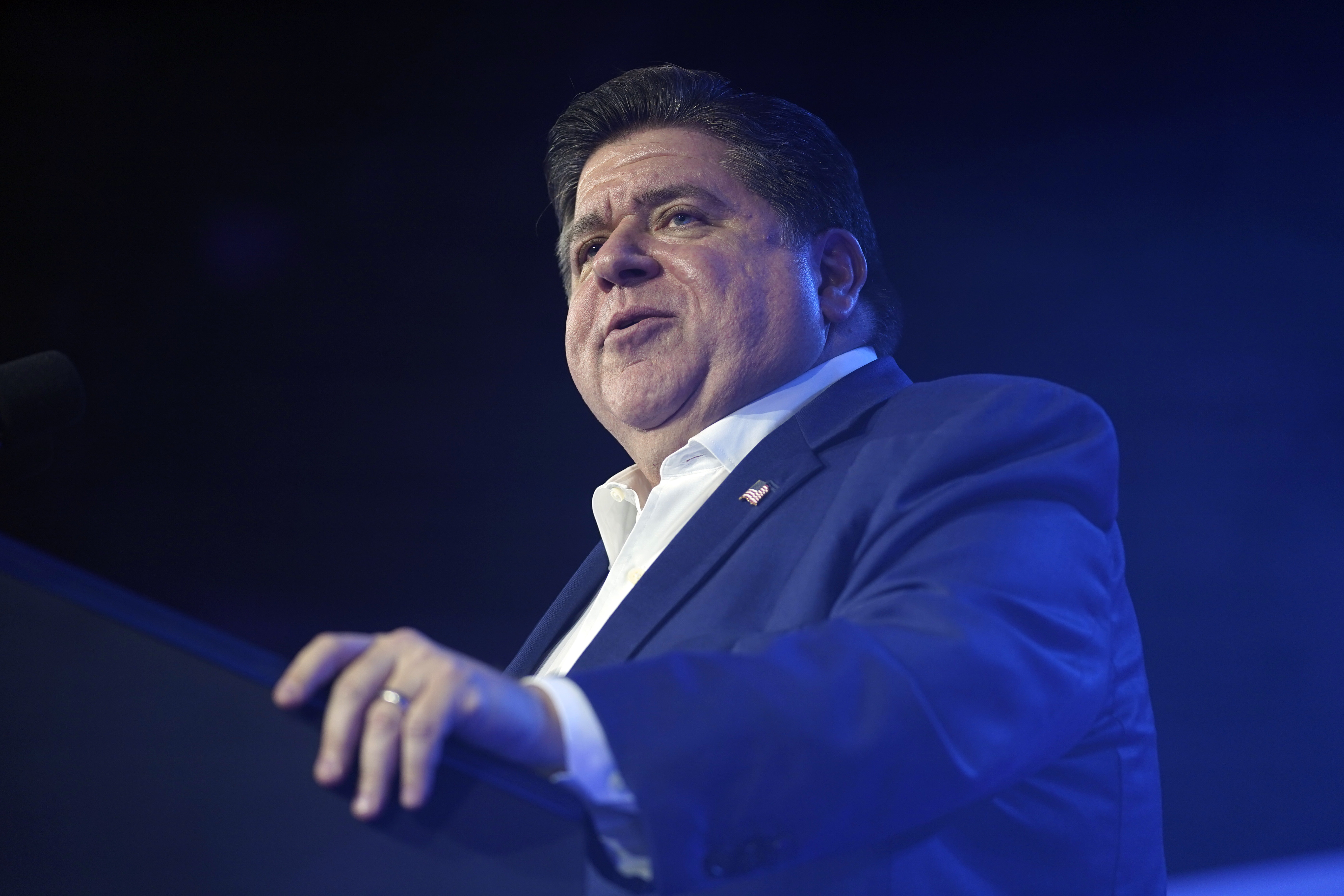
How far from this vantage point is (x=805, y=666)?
658 millimetres

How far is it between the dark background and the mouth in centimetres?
113

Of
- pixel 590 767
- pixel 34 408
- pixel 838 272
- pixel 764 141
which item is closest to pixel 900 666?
pixel 590 767

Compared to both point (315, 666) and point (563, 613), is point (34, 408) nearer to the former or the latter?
point (315, 666)

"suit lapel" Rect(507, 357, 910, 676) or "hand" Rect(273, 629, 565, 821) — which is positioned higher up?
"hand" Rect(273, 629, 565, 821)

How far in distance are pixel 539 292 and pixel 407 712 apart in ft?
7.86

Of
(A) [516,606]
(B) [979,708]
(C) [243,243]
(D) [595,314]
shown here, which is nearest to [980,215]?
(D) [595,314]

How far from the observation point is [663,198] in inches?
71.0

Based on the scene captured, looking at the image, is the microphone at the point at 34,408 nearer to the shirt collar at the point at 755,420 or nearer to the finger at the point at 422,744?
the finger at the point at 422,744

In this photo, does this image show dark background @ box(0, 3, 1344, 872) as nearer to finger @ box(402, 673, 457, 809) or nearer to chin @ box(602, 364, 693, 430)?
chin @ box(602, 364, 693, 430)

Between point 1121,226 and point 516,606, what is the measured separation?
2192mm

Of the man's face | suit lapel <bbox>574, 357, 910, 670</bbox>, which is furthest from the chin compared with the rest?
suit lapel <bbox>574, 357, 910, 670</bbox>

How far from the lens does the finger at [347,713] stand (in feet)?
1.55

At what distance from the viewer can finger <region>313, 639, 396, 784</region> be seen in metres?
0.47

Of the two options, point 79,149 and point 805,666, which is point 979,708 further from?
point 79,149
